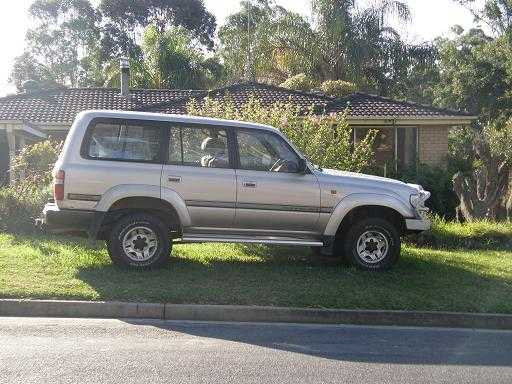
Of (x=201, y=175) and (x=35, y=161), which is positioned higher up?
(x=35, y=161)

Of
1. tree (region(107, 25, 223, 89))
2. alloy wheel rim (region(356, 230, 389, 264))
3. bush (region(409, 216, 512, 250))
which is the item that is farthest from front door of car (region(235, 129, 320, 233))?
tree (region(107, 25, 223, 89))

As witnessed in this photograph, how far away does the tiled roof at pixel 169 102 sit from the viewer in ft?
66.7

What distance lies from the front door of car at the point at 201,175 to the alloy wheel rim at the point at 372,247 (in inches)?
71.7

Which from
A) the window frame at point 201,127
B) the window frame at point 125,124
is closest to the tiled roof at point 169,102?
the window frame at point 201,127

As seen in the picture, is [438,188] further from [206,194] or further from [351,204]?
[206,194]

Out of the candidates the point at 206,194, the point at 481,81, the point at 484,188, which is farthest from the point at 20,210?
the point at 481,81

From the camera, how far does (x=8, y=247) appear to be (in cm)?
1011

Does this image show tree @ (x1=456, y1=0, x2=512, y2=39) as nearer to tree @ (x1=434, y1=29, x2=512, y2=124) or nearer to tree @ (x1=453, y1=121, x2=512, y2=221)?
tree @ (x1=434, y1=29, x2=512, y2=124)

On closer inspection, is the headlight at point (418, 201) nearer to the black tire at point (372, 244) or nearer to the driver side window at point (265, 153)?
the black tire at point (372, 244)

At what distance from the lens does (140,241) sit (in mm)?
8672

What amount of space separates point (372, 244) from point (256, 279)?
1.76 meters

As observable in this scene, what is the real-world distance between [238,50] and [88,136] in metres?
26.9

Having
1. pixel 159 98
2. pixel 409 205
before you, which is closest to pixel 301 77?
pixel 159 98

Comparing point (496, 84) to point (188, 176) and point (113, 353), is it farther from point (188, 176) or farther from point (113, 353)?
point (113, 353)
